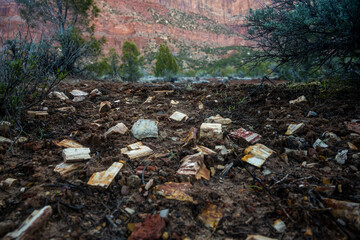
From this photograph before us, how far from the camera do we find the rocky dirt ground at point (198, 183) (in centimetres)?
105

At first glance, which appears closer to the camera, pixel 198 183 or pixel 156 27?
pixel 198 183

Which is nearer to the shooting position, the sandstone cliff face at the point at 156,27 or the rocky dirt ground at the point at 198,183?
the rocky dirt ground at the point at 198,183

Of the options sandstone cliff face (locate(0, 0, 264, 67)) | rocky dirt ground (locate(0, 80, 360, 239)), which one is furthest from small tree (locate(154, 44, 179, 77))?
sandstone cliff face (locate(0, 0, 264, 67))

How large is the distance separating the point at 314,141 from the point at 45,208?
216 centimetres

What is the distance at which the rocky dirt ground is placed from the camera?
105 centimetres

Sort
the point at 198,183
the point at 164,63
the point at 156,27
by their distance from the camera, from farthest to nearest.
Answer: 1. the point at 156,27
2. the point at 164,63
3. the point at 198,183

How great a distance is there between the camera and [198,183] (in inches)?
55.7

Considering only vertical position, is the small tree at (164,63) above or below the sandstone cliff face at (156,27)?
below

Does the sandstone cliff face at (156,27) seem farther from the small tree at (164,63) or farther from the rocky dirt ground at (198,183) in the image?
the rocky dirt ground at (198,183)

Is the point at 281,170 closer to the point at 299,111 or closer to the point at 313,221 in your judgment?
the point at 313,221

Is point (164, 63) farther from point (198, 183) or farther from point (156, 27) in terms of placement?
point (156, 27)

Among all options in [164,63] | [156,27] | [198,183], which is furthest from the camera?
[156,27]

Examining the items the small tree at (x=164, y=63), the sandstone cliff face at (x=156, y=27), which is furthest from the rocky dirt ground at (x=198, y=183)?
the sandstone cliff face at (x=156, y=27)

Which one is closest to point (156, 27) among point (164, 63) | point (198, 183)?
point (164, 63)
